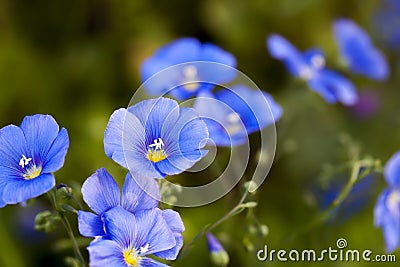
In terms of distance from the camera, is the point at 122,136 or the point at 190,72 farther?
the point at 190,72

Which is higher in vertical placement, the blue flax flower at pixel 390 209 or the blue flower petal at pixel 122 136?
the blue flax flower at pixel 390 209

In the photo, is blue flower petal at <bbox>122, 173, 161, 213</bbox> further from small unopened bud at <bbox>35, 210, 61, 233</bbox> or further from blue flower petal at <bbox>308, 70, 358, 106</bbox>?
blue flower petal at <bbox>308, 70, 358, 106</bbox>

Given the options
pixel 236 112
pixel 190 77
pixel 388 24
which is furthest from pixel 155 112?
pixel 388 24

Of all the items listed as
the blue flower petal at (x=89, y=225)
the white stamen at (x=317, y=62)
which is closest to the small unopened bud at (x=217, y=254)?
the blue flower petal at (x=89, y=225)

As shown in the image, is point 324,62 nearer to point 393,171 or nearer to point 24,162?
point 393,171

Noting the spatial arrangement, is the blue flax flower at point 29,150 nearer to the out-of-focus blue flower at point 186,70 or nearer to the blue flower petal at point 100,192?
the blue flower petal at point 100,192

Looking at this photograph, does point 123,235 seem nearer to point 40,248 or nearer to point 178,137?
point 178,137
